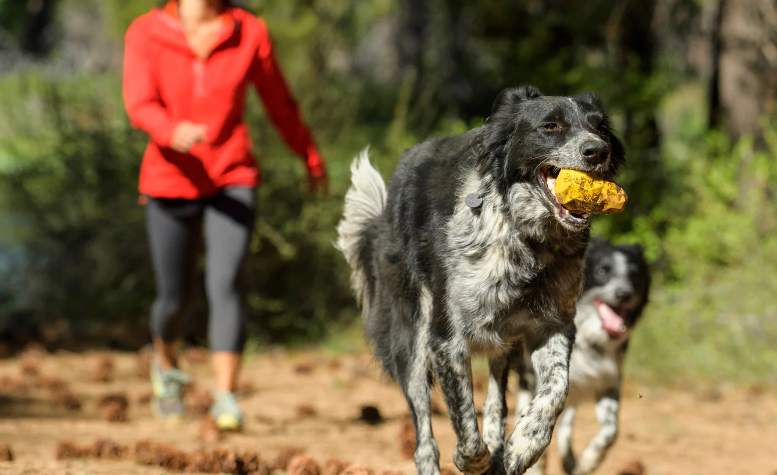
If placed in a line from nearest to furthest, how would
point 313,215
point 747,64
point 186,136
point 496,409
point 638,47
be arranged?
point 496,409 < point 186,136 < point 313,215 < point 747,64 < point 638,47

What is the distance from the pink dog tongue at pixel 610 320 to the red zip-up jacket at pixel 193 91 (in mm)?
2081

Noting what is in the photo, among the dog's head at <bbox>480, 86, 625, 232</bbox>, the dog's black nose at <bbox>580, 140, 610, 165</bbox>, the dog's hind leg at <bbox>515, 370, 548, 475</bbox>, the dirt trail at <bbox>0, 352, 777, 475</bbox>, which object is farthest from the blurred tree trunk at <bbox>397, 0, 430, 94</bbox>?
the dog's black nose at <bbox>580, 140, 610, 165</bbox>

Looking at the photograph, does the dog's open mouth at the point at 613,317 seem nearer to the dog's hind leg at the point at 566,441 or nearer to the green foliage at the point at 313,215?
the dog's hind leg at the point at 566,441

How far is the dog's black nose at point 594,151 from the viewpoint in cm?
Result: 305

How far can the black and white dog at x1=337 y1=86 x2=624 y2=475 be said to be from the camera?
320cm

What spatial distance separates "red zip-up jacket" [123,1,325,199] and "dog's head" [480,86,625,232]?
83.1 inches

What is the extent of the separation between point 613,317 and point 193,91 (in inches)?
104

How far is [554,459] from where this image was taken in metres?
5.93

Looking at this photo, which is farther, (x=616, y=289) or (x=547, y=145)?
(x=616, y=289)

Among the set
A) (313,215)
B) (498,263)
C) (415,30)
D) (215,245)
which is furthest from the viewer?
(415,30)

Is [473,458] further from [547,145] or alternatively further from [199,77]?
[199,77]

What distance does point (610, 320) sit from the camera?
500cm

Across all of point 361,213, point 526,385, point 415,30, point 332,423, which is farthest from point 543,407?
point 415,30

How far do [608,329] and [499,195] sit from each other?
201 centimetres
